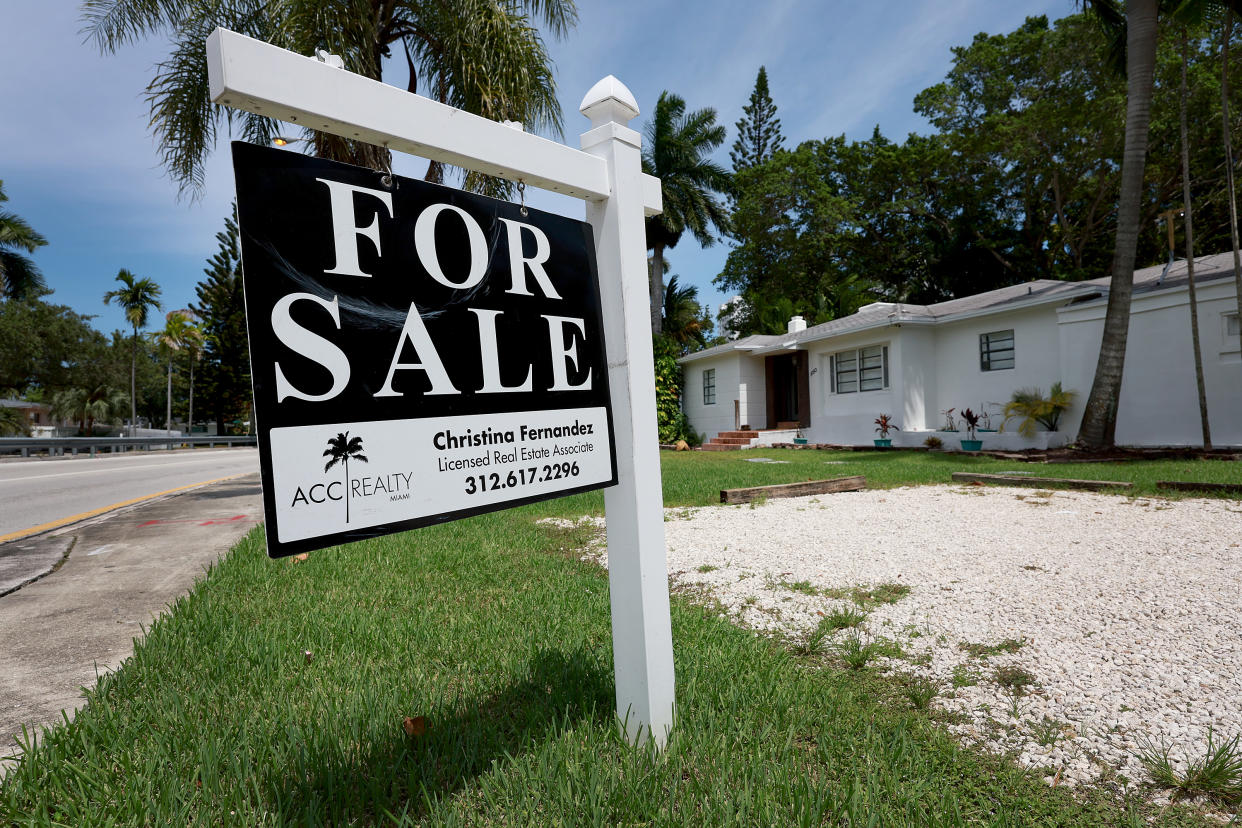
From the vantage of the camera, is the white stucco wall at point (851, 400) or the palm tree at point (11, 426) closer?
the white stucco wall at point (851, 400)

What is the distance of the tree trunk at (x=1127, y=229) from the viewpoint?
35.2 feet

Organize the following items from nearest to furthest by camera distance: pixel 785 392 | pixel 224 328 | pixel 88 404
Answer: pixel 785 392 → pixel 224 328 → pixel 88 404

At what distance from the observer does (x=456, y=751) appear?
6.14ft

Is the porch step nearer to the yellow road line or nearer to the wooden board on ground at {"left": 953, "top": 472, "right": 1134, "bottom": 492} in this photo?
the wooden board on ground at {"left": 953, "top": 472, "right": 1134, "bottom": 492}

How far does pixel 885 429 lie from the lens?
52.5 feet

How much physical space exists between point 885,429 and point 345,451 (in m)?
16.4

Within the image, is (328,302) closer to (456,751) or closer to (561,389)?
(561,389)

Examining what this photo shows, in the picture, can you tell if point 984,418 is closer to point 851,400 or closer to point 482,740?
point 851,400

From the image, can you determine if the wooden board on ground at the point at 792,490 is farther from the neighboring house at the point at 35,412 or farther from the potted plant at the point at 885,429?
the neighboring house at the point at 35,412

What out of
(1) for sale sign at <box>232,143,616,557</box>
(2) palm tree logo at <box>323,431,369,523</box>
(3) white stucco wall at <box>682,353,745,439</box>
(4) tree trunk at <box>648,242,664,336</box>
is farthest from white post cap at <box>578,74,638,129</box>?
(4) tree trunk at <box>648,242,664,336</box>

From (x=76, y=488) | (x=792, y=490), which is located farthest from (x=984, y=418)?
(x=76, y=488)

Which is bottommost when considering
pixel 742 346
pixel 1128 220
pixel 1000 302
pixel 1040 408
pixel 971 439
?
pixel 971 439

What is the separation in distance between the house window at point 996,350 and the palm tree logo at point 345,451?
16153mm

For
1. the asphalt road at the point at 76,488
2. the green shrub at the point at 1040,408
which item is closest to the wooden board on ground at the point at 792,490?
the green shrub at the point at 1040,408
